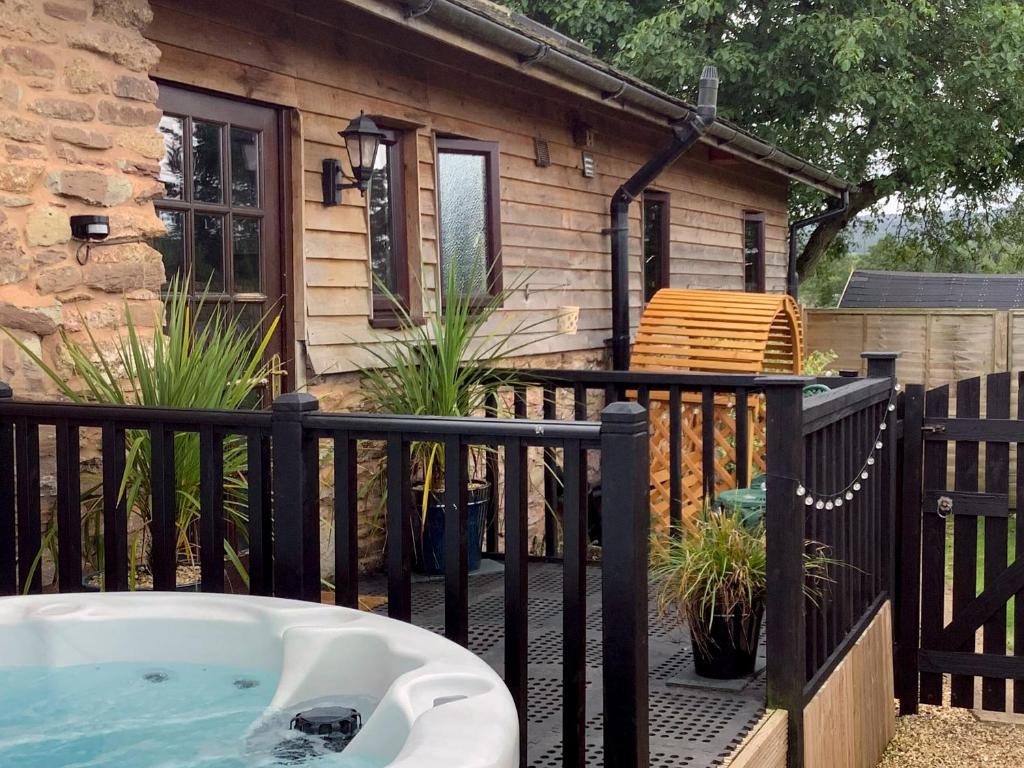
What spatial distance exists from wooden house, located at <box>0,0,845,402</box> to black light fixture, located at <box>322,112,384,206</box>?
0.18ft

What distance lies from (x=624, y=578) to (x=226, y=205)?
9.15ft

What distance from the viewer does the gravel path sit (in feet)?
15.2

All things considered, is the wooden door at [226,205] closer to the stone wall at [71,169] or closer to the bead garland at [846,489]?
the stone wall at [71,169]

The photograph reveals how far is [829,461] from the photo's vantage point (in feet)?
12.0

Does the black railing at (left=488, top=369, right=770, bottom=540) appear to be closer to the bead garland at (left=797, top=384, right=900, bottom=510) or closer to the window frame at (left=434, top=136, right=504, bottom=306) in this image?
the bead garland at (left=797, top=384, right=900, bottom=510)

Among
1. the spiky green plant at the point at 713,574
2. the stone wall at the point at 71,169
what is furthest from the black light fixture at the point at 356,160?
the spiky green plant at the point at 713,574

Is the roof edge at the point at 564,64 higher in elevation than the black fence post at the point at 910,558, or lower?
higher

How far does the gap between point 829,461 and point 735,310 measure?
12.6 ft

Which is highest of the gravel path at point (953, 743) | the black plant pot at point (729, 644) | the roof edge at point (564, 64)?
the roof edge at point (564, 64)

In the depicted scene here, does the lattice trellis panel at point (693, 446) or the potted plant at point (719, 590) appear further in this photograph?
the lattice trellis panel at point (693, 446)

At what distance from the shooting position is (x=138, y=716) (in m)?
2.53

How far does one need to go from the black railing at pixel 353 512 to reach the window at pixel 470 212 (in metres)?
3.20

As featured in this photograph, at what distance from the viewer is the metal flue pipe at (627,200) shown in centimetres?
798

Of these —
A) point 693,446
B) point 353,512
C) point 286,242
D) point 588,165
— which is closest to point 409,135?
point 286,242
